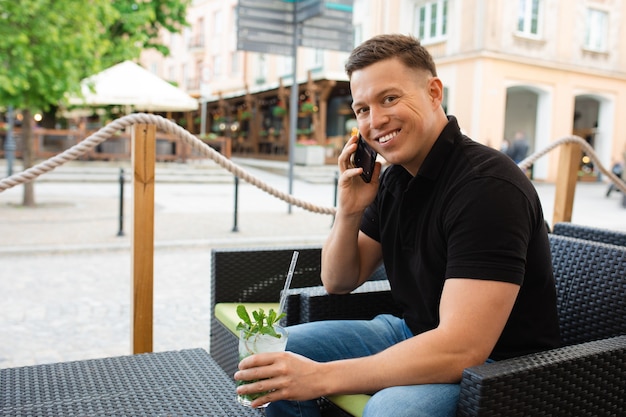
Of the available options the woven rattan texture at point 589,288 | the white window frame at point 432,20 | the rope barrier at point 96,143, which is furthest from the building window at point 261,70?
the woven rattan texture at point 589,288

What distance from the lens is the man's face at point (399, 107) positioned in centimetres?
179

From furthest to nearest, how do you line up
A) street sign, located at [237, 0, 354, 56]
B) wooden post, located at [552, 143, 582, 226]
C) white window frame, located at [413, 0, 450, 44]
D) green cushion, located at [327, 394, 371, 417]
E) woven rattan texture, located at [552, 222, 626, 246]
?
white window frame, located at [413, 0, 450, 44] < street sign, located at [237, 0, 354, 56] < wooden post, located at [552, 143, 582, 226] < woven rattan texture, located at [552, 222, 626, 246] < green cushion, located at [327, 394, 371, 417]

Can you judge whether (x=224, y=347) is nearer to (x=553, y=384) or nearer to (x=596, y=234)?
(x=553, y=384)

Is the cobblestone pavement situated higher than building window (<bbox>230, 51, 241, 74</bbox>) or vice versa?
building window (<bbox>230, 51, 241, 74</bbox>)

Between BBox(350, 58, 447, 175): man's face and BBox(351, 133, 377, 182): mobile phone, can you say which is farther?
BBox(351, 133, 377, 182): mobile phone

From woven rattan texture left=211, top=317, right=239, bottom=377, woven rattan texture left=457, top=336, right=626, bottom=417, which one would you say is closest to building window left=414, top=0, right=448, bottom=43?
woven rattan texture left=211, top=317, right=239, bottom=377

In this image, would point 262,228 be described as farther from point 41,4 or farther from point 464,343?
point 464,343

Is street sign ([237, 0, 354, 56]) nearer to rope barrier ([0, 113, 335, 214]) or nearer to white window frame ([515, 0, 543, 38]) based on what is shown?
rope barrier ([0, 113, 335, 214])

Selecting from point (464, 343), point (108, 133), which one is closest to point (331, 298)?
point (464, 343)

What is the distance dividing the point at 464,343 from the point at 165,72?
46.5m

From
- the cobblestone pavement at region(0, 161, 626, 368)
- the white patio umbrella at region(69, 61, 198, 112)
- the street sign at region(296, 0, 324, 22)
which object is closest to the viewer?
the cobblestone pavement at region(0, 161, 626, 368)

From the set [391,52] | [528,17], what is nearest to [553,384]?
[391,52]

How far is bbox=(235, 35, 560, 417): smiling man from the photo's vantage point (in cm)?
150

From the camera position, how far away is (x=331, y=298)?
7.43 feet
